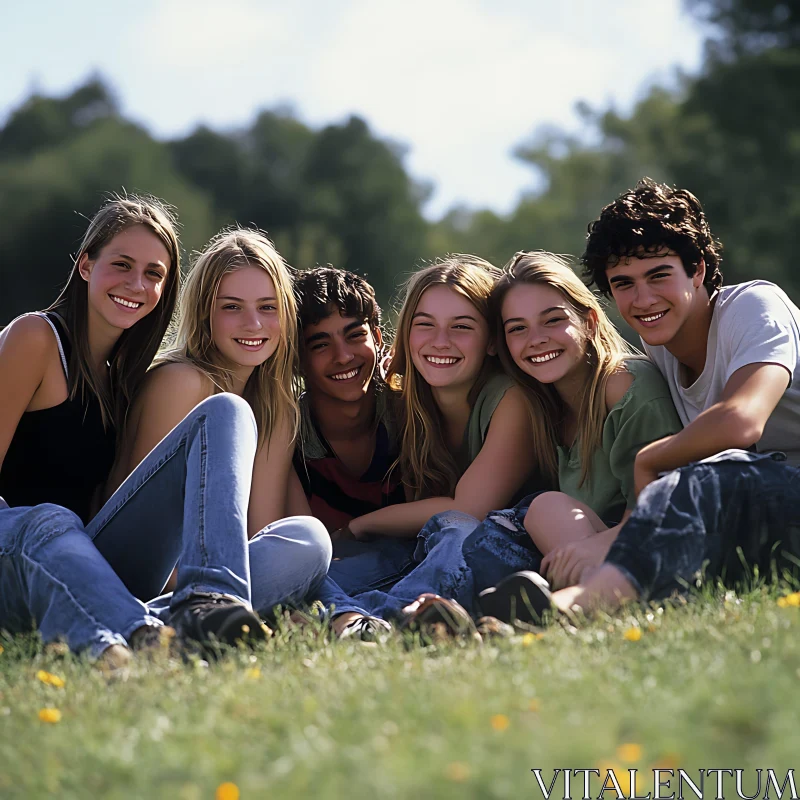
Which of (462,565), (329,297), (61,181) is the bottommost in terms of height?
(462,565)

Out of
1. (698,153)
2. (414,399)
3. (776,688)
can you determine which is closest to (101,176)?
(698,153)

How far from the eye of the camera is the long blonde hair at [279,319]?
533 cm

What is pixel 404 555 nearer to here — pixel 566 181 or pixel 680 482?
pixel 680 482

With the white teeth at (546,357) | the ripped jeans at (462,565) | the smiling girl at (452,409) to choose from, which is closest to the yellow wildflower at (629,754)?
the ripped jeans at (462,565)

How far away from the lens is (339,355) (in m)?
5.63

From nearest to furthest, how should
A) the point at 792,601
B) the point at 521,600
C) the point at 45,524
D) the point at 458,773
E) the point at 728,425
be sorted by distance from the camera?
the point at 458,773
the point at 792,601
the point at 521,600
the point at 45,524
the point at 728,425

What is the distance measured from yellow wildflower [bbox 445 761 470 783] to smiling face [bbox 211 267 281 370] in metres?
3.35

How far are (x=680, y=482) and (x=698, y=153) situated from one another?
37.4 meters

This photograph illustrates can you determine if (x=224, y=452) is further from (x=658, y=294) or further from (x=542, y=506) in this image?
(x=658, y=294)

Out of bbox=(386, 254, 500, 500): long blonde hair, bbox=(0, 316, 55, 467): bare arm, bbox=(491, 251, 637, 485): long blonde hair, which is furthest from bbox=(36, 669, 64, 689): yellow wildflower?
bbox=(491, 251, 637, 485): long blonde hair

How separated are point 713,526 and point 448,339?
192cm

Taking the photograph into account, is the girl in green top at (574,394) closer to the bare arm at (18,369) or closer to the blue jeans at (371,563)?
the blue jeans at (371,563)

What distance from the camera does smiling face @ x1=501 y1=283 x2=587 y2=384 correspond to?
504 cm

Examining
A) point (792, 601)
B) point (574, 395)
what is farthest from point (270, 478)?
point (792, 601)
